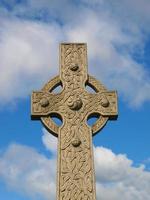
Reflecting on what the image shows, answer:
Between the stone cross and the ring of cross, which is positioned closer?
the stone cross

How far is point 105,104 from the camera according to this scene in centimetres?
795

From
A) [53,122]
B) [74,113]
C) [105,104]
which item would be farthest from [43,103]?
[105,104]

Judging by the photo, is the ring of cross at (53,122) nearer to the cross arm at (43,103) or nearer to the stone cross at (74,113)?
the stone cross at (74,113)

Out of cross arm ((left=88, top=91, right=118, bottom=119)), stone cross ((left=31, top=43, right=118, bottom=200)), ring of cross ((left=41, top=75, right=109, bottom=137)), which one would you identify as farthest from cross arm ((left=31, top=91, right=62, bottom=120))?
cross arm ((left=88, top=91, right=118, bottom=119))

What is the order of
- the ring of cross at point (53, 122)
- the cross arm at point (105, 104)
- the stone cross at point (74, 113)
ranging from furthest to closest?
the cross arm at point (105, 104)
the ring of cross at point (53, 122)
the stone cross at point (74, 113)

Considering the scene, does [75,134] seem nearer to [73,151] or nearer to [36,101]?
[73,151]

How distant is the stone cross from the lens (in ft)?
23.7

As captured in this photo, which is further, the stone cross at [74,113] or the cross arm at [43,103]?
the cross arm at [43,103]

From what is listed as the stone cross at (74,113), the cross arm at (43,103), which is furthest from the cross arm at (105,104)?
the cross arm at (43,103)

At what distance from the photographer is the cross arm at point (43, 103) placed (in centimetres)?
775

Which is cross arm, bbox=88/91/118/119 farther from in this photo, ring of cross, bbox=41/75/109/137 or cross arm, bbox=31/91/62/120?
cross arm, bbox=31/91/62/120

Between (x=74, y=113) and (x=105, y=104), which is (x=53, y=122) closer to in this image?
(x=74, y=113)

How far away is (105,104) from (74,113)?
60cm

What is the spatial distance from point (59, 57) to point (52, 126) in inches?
55.5
